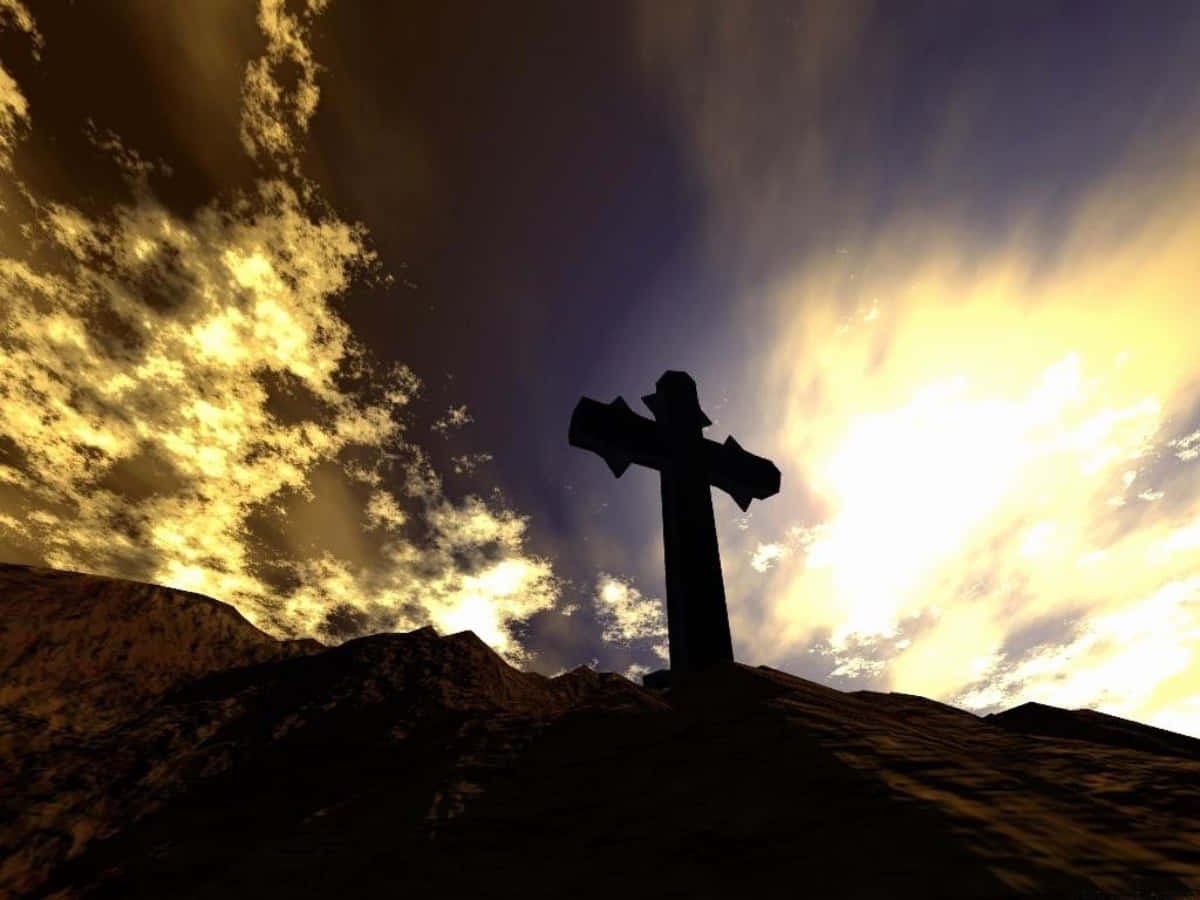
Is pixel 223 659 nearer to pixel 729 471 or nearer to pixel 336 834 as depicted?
pixel 336 834

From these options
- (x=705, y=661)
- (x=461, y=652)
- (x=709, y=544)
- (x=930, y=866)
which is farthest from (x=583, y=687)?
(x=930, y=866)

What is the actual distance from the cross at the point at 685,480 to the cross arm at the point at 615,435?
0.03ft

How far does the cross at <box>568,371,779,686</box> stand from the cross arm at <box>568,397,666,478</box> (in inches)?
0.4

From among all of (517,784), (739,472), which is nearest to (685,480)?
(739,472)

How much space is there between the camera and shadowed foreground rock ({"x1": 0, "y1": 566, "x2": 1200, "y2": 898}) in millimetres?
1577

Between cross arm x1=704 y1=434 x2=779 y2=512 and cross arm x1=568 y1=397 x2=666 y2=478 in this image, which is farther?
cross arm x1=704 y1=434 x2=779 y2=512

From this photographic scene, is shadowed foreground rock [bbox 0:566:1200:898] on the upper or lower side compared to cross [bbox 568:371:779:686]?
lower

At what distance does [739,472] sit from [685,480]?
860mm

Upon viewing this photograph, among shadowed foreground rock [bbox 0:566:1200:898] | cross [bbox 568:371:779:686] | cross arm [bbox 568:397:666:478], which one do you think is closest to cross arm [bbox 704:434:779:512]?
cross [bbox 568:371:779:686]

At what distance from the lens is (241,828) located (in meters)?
2.29

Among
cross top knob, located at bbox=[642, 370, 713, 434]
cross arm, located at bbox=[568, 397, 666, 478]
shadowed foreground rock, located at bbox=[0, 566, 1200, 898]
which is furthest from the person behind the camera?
cross top knob, located at bbox=[642, 370, 713, 434]

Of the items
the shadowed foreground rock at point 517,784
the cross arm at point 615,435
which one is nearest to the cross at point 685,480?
the cross arm at point 615,435

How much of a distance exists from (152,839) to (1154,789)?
3657 millimetres

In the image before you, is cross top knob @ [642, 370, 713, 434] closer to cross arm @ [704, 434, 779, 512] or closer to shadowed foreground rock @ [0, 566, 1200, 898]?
cross arm @ [704, 434, 779, 512]
